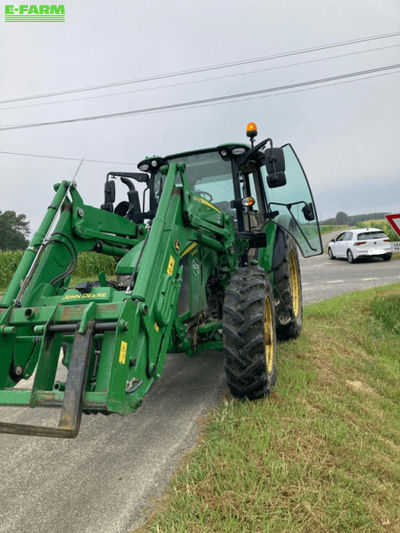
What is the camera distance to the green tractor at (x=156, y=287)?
2.46 metres

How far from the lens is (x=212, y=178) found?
473 cm

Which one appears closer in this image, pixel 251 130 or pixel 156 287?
pixel 156 287

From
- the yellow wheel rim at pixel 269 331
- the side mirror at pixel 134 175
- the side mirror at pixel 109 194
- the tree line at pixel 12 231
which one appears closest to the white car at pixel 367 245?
the side mirror at pixel 134 175

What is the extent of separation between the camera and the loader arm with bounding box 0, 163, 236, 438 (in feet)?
7.75

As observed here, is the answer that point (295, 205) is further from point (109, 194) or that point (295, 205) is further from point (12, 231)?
point (12, 231)

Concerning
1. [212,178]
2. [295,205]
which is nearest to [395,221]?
[295,205]

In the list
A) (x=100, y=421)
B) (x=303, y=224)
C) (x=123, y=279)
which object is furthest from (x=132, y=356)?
(x=303, y=224)

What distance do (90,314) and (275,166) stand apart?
2.52m

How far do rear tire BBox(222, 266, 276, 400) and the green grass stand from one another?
6.6 inches

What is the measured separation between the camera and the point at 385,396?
417 centimetres

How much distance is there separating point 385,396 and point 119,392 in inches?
120

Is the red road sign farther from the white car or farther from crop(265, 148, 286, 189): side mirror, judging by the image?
the white car

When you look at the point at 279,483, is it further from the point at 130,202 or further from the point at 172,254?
the point at 130,202

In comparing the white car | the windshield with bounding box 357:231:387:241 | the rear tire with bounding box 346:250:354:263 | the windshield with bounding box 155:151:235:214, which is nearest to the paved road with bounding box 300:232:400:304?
the white car
